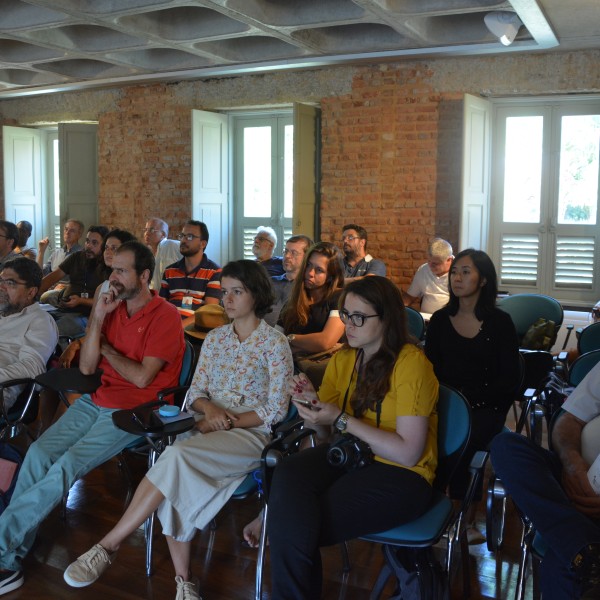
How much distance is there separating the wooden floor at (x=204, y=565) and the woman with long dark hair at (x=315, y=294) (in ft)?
4.03

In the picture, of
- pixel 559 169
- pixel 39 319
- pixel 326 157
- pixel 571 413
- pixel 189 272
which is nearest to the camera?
pixel 571 413

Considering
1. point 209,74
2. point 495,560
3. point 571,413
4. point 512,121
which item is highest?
point 209,74

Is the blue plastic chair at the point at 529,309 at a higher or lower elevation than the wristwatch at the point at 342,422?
higher

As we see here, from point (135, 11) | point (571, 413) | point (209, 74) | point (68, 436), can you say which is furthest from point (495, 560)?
point (209, 74)

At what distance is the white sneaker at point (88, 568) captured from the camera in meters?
2.82

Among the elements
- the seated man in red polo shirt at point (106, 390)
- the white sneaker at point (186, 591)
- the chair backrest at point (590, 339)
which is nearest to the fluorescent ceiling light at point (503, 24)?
the chair backrest at point (590, 339)

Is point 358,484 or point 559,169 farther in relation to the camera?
point 559,169

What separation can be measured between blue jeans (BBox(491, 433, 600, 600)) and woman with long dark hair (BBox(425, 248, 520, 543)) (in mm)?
771

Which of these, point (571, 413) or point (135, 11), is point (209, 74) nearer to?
point (135, 11)

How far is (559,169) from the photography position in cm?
831

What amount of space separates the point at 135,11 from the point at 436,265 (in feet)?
11.7

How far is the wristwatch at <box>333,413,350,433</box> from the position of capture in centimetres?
269

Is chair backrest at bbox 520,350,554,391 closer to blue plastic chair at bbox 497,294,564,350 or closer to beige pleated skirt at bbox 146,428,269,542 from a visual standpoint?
blue plastic chair at bbox 497,294,564,350

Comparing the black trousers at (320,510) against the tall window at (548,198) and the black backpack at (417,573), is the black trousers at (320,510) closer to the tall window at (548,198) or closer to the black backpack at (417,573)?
the black backpack at (417,573)
